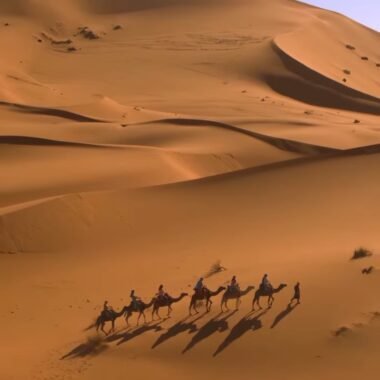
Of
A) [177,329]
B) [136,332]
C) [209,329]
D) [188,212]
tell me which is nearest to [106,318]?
[136,332]

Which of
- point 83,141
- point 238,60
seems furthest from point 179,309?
point 238,60

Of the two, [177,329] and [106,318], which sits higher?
[106,318]

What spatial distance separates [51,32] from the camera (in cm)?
4694

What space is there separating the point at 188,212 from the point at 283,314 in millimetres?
6354

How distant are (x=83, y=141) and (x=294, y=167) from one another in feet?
26.1

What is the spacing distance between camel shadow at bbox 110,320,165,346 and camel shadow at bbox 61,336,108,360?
0.23 meters

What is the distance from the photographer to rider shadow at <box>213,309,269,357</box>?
331 inches

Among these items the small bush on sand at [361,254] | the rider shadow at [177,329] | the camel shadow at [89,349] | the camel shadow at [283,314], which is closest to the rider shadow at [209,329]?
the rider shadow at [177,329]

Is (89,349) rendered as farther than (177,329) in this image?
No

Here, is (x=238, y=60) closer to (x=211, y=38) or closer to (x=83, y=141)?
(x=211, y=38)

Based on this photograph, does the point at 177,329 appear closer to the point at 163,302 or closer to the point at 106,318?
the point at 163,302

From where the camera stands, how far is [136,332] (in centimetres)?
925

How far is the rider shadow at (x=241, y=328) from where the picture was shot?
8.41 meters

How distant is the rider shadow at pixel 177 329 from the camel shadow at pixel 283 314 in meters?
1.01
